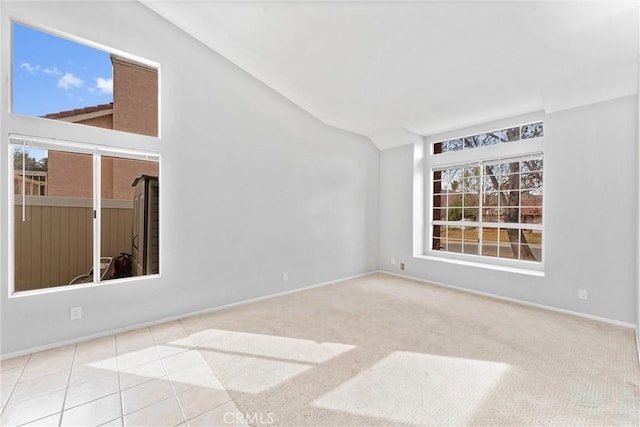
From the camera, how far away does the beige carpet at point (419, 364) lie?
172 cm

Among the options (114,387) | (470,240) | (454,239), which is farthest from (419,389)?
(454,239)

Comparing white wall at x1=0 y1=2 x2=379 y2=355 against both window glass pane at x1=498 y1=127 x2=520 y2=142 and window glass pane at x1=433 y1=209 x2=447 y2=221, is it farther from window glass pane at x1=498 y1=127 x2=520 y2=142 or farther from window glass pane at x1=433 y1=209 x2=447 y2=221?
window glass pane at x1=498 y1=127 x2=520 y2=142

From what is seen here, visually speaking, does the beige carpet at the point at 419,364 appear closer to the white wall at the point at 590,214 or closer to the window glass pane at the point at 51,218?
the white wall at the point at 590,214

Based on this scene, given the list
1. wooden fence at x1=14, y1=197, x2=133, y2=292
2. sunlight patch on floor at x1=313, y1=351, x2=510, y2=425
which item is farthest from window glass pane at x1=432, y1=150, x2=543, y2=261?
wooden fence at x1=14, y1=197, x2=133, y2=292

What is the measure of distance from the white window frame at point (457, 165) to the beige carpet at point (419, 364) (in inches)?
31.3

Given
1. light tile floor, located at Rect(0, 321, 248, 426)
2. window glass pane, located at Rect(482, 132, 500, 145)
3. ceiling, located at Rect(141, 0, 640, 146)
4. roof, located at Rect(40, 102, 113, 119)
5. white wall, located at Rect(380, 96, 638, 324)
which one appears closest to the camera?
light tile floor, located at Rect(0, 321, 248, 426)

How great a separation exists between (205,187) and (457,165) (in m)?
4.06

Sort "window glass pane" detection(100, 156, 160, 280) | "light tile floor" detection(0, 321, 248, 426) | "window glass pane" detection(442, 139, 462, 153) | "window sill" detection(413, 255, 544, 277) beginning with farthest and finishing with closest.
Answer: "window glass pane" detection(442, 139, 462, 153) → "window sill" detection(413, 255, 544, 277) → "window glass pane" detection(100, 156, 160, 280) → "light tile floor" detection(0, 321, 248, 426)

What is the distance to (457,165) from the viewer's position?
482cm

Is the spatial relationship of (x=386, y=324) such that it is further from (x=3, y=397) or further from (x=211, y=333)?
(x=3, y=397)

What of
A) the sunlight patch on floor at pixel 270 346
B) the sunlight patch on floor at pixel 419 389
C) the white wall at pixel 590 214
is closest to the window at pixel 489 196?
the white wall at pixel 590 214

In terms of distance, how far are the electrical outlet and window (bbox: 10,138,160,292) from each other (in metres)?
0.26

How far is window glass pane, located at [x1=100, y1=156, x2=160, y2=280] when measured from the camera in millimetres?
2867

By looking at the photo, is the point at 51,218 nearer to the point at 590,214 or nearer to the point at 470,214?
the point at 470,214
